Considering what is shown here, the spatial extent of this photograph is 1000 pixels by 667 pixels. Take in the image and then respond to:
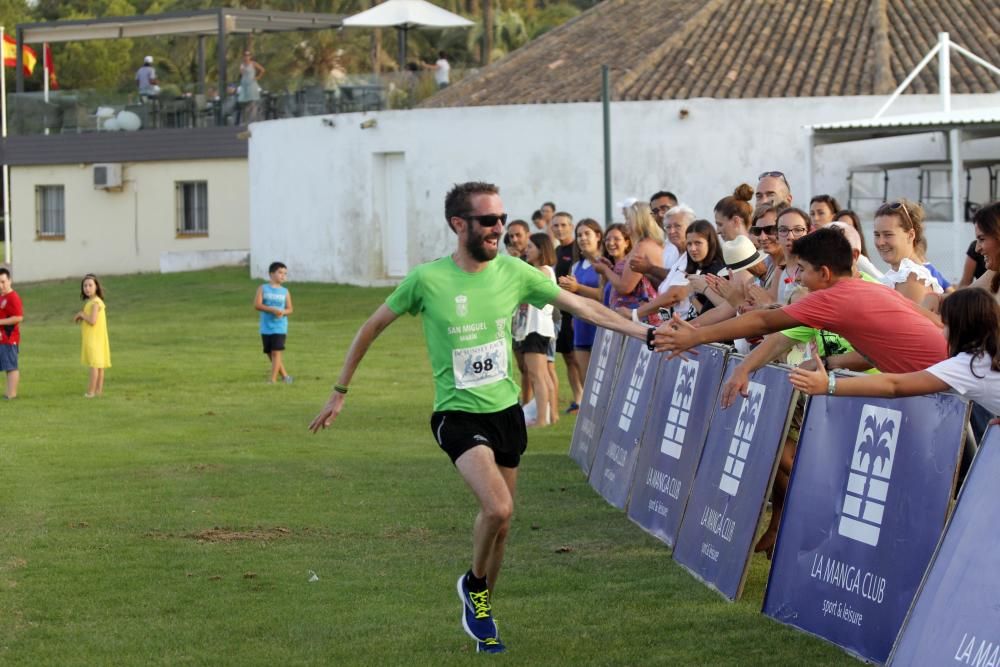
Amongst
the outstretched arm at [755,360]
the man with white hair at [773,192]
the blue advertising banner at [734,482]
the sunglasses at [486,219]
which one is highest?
the man with white hair at [773,192]

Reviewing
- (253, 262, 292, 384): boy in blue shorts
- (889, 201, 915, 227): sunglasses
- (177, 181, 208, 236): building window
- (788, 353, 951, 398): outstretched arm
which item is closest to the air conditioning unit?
(177, 181, 208, 236): building window

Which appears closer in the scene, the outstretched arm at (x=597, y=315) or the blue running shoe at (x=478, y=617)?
the blue running shoe at (x=478, y=617)

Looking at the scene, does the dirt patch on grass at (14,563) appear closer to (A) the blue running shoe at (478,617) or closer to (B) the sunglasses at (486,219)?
(A) the blue running shoe at (478,617)

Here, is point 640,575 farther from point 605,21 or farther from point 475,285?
point 605,21

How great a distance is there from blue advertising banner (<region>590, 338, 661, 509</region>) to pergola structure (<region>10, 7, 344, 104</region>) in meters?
37.9

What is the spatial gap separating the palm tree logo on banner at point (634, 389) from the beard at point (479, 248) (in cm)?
400

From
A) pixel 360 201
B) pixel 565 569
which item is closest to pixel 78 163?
pixel 360 201

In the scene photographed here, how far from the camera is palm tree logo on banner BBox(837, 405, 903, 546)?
705 cm

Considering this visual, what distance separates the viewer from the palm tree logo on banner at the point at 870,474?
278 inches

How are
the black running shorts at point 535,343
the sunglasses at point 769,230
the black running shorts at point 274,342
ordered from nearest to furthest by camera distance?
the sunglasses at point 769,230 < the black running shorts at point 535,343 < the black running shorts at point 274,342

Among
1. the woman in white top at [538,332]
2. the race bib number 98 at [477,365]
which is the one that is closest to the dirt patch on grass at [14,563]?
the race bib number 98 at [477,365]

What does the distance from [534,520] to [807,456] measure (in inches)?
138

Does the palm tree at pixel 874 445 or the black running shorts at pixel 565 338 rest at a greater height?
the palm tree at pixel 874 445

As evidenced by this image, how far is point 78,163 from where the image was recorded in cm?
5109
